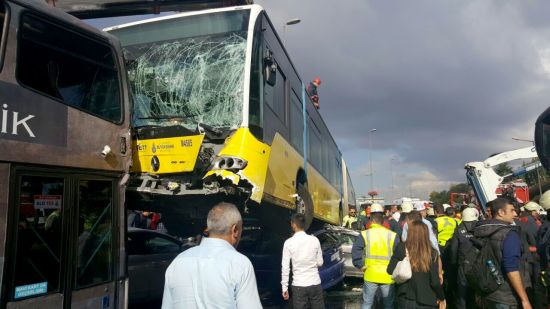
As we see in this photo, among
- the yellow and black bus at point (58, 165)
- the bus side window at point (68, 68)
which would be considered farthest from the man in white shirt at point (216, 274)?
the bus side window at point (68, 68)

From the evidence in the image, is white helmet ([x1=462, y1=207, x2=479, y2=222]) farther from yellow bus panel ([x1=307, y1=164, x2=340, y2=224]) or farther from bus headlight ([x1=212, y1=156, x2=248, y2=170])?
bus headlight ([x1=212, y1=156, x2=248, y2=170])

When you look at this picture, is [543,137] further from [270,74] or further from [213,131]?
[213,131]

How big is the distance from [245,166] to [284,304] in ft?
15.4

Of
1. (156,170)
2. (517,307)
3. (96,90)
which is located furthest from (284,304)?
(96,90)

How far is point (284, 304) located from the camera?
9.52 meters

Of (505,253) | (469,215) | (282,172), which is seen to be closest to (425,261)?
(505,253)

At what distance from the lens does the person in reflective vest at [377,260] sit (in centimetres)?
660

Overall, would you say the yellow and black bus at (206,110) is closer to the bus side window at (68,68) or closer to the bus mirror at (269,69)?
the bus mirror at (269,69)

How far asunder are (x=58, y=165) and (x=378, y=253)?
→ 14.2ft

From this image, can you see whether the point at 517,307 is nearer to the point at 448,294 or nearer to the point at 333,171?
the point at 448,294

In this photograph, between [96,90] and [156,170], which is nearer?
A: [96,90]

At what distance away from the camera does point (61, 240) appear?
4.68m

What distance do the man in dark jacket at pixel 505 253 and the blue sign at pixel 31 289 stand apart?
4549mm

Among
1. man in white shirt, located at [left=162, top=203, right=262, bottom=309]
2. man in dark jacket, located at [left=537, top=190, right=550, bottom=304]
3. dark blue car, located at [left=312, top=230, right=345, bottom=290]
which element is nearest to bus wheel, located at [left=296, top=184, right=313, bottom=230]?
dark blue car, located at [left=312, top=230, right=345, bottom=290]
